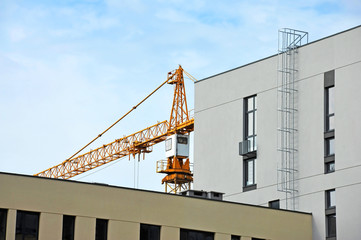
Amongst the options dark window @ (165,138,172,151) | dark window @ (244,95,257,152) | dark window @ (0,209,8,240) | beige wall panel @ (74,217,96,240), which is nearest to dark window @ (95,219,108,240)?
beige wall panel @ (74,217,96,240)

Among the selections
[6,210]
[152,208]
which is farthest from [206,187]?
[6,210]

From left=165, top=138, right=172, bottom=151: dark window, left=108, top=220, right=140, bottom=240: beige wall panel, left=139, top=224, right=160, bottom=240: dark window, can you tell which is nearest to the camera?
left=108, top=220, right=140, bottom=240: beige wall panel

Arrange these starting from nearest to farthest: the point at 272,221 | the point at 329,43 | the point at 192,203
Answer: the point at 192,203 → the point at 272,221 → the point at 329,43

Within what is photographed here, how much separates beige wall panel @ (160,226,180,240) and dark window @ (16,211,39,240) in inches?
260

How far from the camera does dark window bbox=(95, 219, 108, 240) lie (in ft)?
145

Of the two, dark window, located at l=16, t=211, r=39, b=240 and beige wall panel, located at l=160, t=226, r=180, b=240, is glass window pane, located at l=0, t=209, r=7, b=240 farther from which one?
beige wall panel, located at l=160, t=226, r=180, b=240

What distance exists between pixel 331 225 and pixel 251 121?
31.2ft

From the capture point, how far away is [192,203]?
47625 mm

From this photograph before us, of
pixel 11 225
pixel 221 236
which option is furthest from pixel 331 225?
pixel 11 225

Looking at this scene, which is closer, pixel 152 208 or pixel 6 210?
pixel 6 210

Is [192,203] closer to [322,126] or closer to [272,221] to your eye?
[272,221]

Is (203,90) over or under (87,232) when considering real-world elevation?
over

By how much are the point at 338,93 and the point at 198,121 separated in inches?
480

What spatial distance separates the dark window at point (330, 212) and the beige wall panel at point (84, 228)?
1465cm
